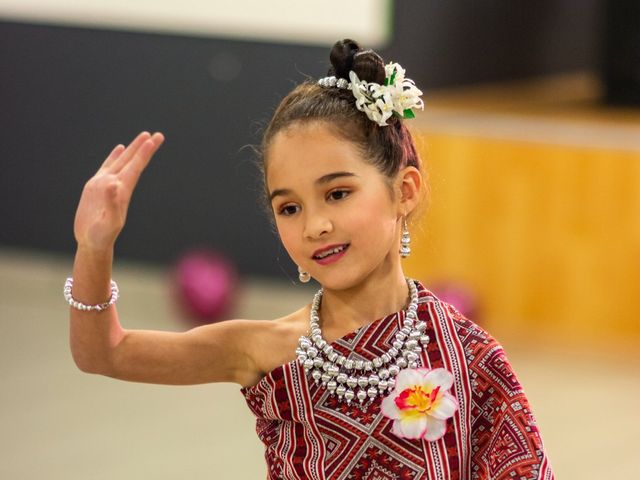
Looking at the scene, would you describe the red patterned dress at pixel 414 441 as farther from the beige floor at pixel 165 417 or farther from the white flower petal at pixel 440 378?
the beige floor at pixel 165 417

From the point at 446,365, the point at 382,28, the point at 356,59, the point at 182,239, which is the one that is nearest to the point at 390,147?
the point at 356,59

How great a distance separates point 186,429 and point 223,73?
1.71 metres

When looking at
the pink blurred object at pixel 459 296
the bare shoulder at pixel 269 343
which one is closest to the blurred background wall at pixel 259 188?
the pink blurred object at pixel 459 296

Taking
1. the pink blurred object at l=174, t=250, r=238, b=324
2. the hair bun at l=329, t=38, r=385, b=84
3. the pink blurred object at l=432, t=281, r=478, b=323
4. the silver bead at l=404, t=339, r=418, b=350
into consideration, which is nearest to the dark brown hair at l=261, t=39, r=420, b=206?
the hair bun at l=329, t=38, r=385, b=84

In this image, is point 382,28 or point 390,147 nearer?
point 390,147

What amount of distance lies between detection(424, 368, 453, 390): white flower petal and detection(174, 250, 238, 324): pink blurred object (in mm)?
2901

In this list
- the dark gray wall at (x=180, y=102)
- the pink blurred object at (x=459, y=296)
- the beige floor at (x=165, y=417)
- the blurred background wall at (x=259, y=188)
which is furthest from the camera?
the dark gray wall at (x=180, y=102)

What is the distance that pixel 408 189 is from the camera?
1.71 meters

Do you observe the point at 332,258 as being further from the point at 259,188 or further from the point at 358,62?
the point at 259,188

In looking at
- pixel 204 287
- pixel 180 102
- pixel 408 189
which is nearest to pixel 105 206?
pixel 408 189

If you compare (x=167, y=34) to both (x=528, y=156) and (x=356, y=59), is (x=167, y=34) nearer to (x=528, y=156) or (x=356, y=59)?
(x=528, y=156)

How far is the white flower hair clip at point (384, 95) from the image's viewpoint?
1.66 metres

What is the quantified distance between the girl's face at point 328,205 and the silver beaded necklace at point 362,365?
8 cm

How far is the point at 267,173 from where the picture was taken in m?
1.67
